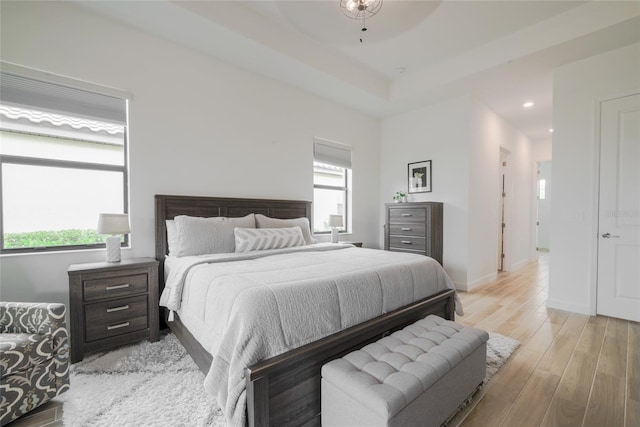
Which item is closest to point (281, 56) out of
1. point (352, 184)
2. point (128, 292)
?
point (352, 184)

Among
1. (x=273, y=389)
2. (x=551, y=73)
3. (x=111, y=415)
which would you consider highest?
(x=551, y=73)

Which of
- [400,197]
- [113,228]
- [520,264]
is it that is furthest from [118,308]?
[520,264]

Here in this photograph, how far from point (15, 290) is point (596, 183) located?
575 centimetres

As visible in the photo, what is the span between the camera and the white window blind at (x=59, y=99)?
7.39 feet

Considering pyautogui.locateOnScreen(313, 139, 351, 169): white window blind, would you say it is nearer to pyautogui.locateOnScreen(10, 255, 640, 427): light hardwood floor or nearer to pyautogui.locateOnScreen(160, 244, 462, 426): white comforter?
pyautogui.locateOnScreen(160, 244, 462, 426): white comforter

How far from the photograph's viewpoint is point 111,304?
2.25 metres

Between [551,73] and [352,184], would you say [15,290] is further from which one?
[551,73]

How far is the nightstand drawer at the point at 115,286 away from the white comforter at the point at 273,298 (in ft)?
0.93

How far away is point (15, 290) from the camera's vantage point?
220 cm

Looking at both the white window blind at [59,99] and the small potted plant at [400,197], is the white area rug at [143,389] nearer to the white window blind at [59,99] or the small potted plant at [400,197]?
the white window blind at [59,99]

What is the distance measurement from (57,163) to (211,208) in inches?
53.8

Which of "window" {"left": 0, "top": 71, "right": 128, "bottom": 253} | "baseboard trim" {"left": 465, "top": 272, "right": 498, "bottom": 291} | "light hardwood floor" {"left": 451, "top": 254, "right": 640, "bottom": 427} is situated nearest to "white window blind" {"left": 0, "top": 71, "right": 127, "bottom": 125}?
"window" {"left": 0, "top": 71, "right": 128, "bottom": 253}

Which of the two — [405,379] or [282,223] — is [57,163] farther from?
[405,379]

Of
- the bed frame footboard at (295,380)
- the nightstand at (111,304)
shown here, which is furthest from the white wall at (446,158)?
the nightstand at (111,304)
